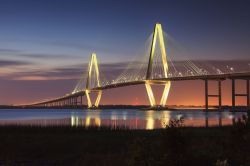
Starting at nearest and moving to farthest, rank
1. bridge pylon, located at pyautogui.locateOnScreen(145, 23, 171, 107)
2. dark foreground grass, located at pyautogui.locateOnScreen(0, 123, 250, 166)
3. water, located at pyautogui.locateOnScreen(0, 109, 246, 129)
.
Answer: dark foreground grass, located at pyautogui.locateOnScreen(0, 123, 250, 166) → water, located at pyautogui.locateOnScreen(0, 109, 246, 129) → bridge pylon, located at pyautogui.locateOnScreen(145, 23, 171, 107)

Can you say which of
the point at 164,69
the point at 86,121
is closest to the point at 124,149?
the point at 86,121

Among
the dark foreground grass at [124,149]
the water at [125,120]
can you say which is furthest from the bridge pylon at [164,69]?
the dark foreground grass at [124,149]

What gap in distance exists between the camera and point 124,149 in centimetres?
1466

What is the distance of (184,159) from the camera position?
10562mm

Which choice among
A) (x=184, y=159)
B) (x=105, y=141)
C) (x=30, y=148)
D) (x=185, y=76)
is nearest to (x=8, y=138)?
(x=30, y=148)

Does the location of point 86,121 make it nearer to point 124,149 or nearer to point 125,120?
point 125,120

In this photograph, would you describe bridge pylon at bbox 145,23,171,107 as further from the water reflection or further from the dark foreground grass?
the dark foreground grass

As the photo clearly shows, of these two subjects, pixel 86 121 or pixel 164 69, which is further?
pixel 164 69

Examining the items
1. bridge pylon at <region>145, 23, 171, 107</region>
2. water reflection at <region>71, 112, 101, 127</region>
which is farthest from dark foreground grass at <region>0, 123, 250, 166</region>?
bridge pylon at <region>145, 23, 171, 107</region>

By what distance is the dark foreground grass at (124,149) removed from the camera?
9.87 m

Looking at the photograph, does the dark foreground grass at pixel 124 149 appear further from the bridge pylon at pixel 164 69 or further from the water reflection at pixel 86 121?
the bridge pylon at pixel 164 69

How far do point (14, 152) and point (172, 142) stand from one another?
6.18 metres

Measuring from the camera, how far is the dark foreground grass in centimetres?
987

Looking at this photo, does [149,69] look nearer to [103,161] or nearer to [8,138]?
[8,138]
